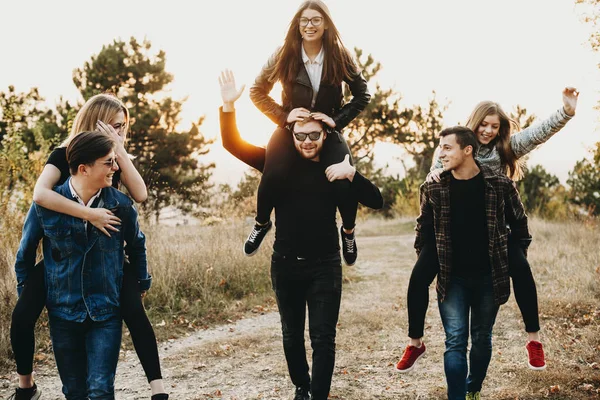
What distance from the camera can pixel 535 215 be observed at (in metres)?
18.0

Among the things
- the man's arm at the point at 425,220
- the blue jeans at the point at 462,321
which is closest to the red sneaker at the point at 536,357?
the blue jeans at the point at 462,321

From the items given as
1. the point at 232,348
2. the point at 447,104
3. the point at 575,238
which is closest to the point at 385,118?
the point at 447,104

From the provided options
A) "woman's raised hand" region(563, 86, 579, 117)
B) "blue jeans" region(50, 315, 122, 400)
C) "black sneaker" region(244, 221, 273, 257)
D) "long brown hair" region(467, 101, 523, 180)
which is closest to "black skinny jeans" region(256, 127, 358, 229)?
"black sneaker" region(244, 221, 273, 257)

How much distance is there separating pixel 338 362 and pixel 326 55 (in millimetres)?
3033

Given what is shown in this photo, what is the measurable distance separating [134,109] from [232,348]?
17889 millimetres

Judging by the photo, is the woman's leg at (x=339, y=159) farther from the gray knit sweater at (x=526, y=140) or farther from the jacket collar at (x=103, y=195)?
the jacket collar at (x=103, y=195)

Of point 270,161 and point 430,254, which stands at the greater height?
point 270,161

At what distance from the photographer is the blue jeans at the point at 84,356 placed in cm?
283

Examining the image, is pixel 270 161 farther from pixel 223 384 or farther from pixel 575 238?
Answer: pixel 575 238

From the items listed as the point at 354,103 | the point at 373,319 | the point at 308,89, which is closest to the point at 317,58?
the point at 308,89

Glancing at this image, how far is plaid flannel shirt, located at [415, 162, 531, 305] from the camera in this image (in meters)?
3.45

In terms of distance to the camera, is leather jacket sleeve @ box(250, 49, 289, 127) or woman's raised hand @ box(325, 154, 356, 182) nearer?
woman's raised hand @ box(325, 154, 356, 182)

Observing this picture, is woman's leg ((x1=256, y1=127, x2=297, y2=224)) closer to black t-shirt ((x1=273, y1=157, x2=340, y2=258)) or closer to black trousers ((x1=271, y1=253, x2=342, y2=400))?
black t-shirt ((x1=273, y1=157, x2=340, y2=258))

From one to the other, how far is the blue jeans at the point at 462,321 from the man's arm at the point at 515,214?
0.42 meters
